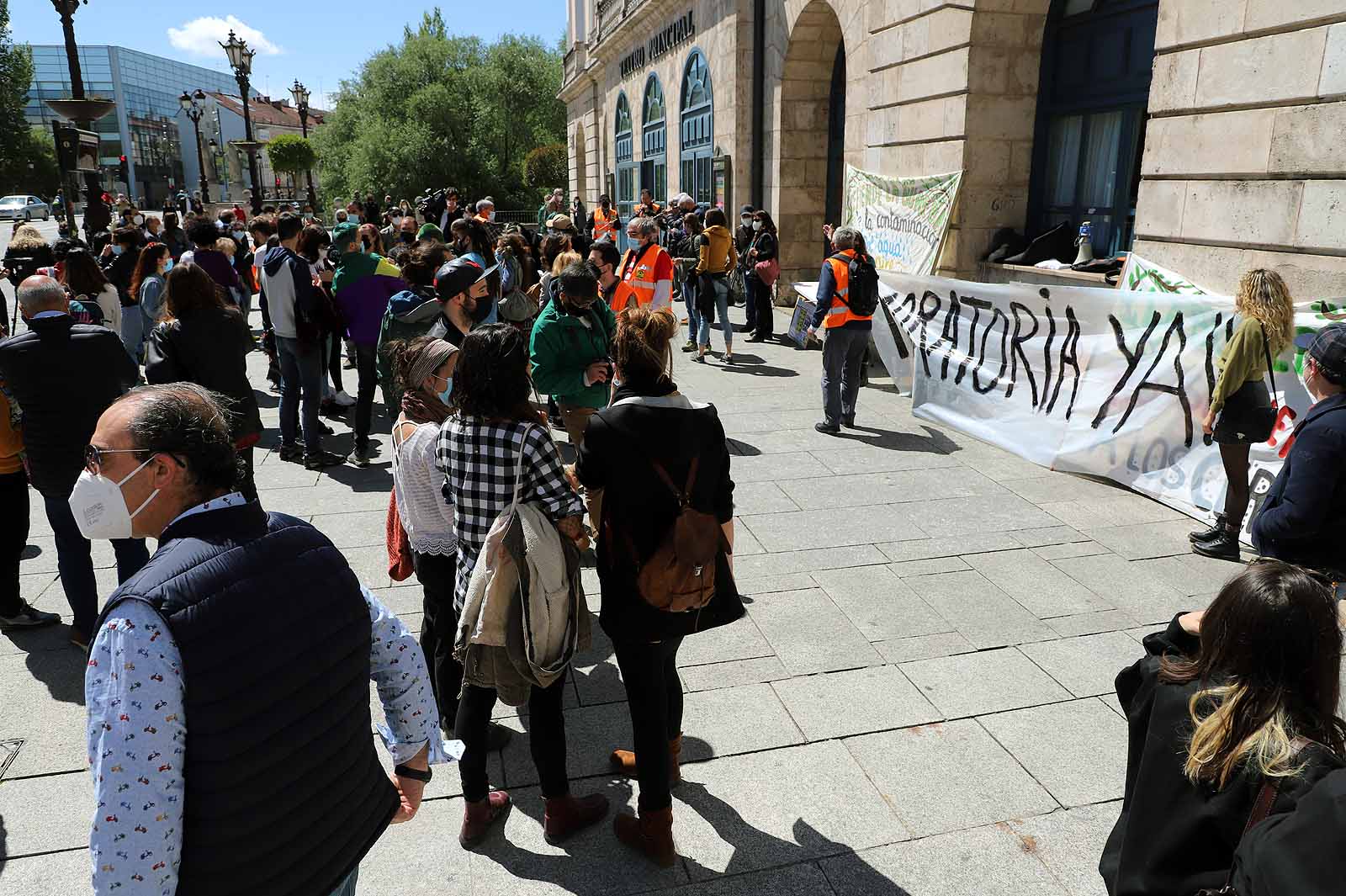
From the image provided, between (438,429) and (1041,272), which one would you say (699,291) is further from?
(438,429)

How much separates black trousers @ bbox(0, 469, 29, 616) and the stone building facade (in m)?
7.93

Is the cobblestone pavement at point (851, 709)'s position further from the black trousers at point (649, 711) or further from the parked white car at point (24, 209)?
the parked white car at point (24, 209)

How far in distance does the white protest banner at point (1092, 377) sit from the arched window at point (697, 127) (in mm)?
10463

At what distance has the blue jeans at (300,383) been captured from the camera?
7.33m

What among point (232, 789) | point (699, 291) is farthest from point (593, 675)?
point (699, 291)

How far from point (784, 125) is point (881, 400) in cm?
741

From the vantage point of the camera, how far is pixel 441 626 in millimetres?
3557

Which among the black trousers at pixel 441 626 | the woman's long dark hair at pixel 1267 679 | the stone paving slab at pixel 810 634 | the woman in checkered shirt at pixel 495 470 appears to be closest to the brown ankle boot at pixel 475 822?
the woman in checkered shirt at pixel 495 470

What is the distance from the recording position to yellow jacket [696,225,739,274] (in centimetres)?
1141

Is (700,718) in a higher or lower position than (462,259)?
lower

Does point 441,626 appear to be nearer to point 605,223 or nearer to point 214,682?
point 214,682

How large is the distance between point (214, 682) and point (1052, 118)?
35.0 ft

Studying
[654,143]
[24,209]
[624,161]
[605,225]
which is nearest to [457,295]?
[605,225]

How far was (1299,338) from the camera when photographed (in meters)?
5.61
